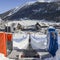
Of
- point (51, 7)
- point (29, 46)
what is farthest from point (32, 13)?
point (29, 46)

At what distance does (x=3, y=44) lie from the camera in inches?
342

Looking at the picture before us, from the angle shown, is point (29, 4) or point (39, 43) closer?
point (39, 43)

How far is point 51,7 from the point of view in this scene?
364 feet

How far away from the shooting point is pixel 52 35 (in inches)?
402

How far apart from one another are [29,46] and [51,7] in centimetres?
9765

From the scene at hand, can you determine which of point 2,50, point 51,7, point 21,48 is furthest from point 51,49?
point 51,7

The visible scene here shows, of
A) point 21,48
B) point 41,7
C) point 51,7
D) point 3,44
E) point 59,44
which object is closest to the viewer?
point 3,44

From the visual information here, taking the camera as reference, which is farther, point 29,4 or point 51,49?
point 29,4

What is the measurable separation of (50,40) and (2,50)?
7.27 feet

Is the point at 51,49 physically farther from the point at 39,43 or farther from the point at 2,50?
the point at 39,43

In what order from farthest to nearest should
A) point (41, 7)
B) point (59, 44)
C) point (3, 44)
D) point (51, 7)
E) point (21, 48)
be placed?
point (41, 7) < point (51, 7) < point (21, 48) < point (59, 44) < point (3, 44)

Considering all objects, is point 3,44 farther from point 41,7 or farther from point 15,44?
point 41,7

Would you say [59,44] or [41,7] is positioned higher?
[41,7]

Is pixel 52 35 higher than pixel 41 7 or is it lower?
lower
